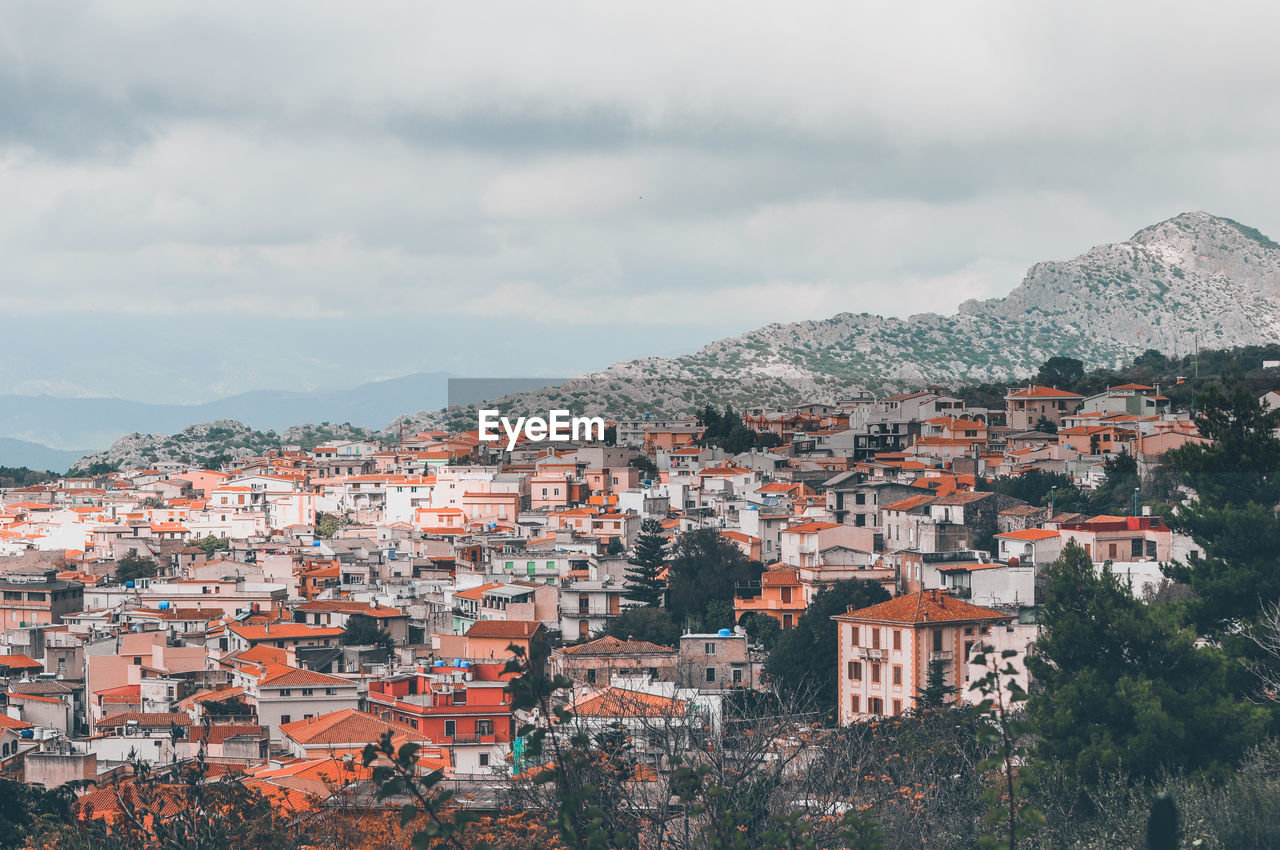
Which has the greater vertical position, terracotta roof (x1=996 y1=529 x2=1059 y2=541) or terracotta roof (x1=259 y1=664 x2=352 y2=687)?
terracotta roof (x1=996 y1=529 x2=1059 y2=541)

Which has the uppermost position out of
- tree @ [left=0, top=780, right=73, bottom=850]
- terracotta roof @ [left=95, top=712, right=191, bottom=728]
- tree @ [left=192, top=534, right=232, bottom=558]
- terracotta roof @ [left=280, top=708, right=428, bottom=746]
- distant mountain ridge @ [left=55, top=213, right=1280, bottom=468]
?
distant mountain ridge @ [left=55, top=213, right=1280, bottom=468]

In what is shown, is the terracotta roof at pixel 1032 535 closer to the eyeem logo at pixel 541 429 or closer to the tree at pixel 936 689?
the tree at pixel 936 689

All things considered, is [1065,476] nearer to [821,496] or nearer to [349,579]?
[821,496]

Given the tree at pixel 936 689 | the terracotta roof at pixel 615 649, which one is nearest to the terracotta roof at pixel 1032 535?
the tree at pixel 936 689

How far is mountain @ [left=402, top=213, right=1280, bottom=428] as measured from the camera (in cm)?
17012

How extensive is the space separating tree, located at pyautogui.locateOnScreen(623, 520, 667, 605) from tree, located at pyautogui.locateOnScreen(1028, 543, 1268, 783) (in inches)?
809

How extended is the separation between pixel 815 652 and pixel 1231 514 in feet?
37.6

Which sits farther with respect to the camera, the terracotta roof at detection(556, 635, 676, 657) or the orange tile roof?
the orange tile roof

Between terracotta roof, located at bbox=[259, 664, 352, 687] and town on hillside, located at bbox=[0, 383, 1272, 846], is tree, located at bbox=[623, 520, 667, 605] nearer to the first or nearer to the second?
town on hillside, located at bbox=[0, 383, 1272, 846]

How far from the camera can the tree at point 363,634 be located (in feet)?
156

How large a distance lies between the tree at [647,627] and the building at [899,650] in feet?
22.6

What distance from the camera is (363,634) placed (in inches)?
1887

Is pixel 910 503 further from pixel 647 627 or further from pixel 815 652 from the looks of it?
pixel 815 652

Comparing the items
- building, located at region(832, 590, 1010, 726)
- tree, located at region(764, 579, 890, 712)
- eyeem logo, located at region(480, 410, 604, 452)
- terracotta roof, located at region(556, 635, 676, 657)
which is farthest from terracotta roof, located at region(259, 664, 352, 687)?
eyeem logo, located at region(480, 410, 604, 452)
